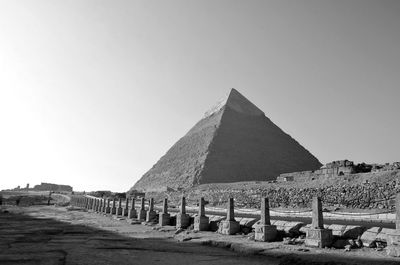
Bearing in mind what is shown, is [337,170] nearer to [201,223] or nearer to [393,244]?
[201,223]

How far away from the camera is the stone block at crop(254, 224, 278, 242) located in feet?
29.0

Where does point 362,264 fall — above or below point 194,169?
below

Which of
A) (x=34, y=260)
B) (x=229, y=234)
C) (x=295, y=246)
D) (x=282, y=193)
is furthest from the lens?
(x=282, y=193)

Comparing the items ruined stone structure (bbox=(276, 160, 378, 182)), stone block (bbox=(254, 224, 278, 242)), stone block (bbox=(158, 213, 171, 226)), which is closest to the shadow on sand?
stone block (bbox=(254, 224, 278, 242))

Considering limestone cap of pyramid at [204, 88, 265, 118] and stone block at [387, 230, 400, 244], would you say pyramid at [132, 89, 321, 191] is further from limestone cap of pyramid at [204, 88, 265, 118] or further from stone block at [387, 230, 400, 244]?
stone block at [387, 230, 400, 244]

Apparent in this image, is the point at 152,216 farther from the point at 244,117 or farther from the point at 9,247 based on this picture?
the point at 244,117

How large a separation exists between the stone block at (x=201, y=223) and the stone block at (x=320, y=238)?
15.7 ft

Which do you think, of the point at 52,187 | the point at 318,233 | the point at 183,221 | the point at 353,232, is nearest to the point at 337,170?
the point at 183,221

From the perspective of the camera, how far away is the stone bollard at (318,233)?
7465 mm

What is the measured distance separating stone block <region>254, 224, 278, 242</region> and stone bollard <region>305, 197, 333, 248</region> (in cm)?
126

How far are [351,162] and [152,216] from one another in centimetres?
2395

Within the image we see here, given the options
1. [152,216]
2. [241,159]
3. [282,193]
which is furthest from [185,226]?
[241,159]

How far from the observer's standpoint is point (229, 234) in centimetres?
1044

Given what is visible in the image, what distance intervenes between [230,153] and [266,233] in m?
80.6
